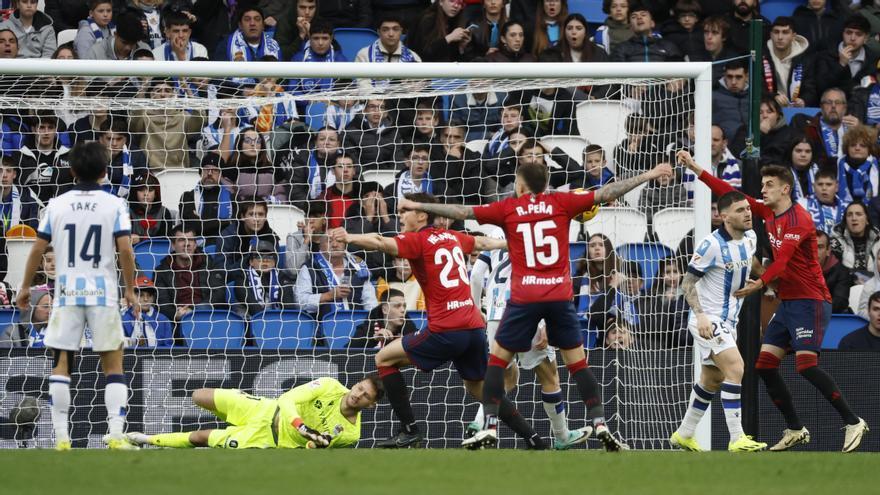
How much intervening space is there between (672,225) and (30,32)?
23.9 ft

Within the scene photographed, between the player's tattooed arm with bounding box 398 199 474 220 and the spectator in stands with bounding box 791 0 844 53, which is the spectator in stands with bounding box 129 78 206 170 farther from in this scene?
the spectator in stands with bounding box 791 0 844 53

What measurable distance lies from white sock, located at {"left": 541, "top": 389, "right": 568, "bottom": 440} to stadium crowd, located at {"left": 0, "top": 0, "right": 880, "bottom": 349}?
1626mm

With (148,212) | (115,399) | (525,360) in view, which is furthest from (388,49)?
(115,399)

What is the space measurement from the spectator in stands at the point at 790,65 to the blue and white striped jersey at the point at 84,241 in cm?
928

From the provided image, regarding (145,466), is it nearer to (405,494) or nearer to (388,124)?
(405,494)

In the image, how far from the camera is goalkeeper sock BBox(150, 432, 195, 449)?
10.6 m

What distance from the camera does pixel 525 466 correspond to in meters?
7.26

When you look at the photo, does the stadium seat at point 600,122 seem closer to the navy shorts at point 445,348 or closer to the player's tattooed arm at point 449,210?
the navy shorts at point 445,348

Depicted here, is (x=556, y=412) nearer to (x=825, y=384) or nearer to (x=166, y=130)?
(x=825, y=384)

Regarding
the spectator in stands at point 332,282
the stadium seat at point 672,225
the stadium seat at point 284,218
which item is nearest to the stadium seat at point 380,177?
the stadium seat at point 284,218

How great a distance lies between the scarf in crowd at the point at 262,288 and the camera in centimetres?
1198

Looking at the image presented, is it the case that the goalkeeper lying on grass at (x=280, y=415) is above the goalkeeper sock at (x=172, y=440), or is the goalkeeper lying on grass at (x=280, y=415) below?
above

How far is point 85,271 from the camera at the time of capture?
8367 millimetres

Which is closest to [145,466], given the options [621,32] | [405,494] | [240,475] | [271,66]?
[240,475]
